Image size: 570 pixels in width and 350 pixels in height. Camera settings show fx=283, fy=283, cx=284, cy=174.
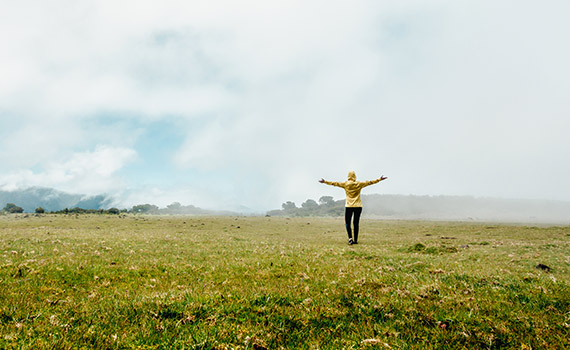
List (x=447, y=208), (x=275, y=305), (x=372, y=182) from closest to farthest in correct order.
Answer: (x=275, y=305) < (x=372, y=182) < (x=447, y=208)

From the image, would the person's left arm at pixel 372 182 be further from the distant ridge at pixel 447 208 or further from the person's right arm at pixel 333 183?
the distant ridge at pixel 447 208

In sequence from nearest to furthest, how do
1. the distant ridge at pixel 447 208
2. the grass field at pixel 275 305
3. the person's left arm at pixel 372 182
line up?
the grass field at pixel 275 305
the person's left arm at pixel 372 182
the distant ridge at pixel 447 208

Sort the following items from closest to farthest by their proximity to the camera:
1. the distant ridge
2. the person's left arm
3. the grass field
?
the grass field < the person's left arm < the distant ridge

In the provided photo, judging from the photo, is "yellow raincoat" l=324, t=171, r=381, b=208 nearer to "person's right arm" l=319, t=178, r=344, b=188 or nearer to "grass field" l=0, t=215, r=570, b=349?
"person's right arm" l=319, t=178, r=344, b=188

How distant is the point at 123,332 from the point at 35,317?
6.90ft

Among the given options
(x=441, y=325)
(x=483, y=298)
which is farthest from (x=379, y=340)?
(x=483, y=298)

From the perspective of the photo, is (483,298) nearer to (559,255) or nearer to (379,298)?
(379,298)

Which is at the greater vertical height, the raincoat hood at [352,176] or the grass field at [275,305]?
the raincoat hood at [352,176]

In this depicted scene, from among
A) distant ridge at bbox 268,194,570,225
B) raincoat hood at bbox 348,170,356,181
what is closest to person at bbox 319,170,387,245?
raincoat hood at bbox 348,170,356,181

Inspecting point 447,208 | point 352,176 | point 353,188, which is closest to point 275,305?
point 353,188

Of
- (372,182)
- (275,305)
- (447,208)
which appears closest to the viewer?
(275,305)

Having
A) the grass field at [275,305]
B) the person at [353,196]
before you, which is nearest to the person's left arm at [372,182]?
the person at [353,196]

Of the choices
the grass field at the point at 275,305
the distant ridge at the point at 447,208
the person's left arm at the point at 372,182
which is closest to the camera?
the grass field at the point at 275,305

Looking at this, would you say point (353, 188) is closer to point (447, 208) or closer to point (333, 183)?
point (333, 183)
